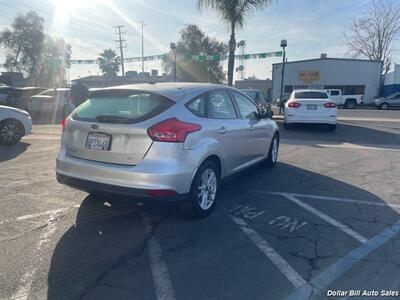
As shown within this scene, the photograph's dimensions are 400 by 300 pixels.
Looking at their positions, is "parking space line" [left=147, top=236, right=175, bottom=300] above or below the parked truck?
below

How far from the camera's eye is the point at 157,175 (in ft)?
10.9

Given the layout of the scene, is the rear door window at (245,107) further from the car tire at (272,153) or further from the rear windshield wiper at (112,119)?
the rear windshield wiper at (112,119)

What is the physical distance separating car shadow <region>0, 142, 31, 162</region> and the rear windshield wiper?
4.68m

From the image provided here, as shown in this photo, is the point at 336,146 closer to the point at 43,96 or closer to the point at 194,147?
the point at 194,147

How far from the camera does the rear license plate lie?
351cm

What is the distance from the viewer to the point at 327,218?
4.05 metres

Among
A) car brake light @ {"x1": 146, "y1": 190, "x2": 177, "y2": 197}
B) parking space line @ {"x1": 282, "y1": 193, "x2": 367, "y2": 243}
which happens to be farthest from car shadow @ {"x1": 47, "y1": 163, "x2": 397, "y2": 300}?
parking space line @ {"x1": 282, "y1": 193, "x2": 367, "y2": 243}

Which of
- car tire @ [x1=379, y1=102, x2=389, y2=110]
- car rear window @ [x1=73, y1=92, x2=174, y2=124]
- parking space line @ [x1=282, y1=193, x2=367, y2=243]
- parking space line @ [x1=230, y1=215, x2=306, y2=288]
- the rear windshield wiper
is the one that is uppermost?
car rear window @ [x1=73, y1=92, x2=174, y2=124]

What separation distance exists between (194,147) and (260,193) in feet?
6.08

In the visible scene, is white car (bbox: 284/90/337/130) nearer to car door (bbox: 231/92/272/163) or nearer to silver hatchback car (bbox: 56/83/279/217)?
car door (bbox: 231/92/272/163)

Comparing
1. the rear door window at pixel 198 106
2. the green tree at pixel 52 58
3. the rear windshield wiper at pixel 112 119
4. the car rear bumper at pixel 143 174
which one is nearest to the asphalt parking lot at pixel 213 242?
the car rear bumper at pixel 143 174

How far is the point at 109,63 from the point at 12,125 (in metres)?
59.9

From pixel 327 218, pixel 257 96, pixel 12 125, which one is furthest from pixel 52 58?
pixel 327 218

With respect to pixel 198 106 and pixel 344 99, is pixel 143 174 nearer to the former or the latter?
pixel 198 106
